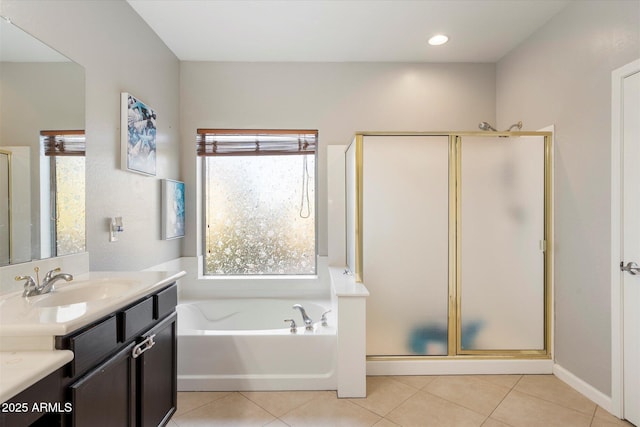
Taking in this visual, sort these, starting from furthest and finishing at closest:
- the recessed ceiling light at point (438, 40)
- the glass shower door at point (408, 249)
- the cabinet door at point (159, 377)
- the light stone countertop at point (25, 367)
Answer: the recessed ceiling light at point (438, 40) → the glass shower door at point (408, 249) → the cabinet door at point (159, 377) → the light stone countertop at point (25, 367)

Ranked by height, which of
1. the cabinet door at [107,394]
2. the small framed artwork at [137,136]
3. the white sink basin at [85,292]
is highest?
the small framed artwork at [137,136]

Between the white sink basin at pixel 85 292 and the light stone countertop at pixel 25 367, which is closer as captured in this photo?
the light stone countertop at pixel 25 367

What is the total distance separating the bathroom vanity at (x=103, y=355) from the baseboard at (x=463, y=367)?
1.50m

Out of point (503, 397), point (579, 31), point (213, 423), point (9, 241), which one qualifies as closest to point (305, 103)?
point (579, 31)

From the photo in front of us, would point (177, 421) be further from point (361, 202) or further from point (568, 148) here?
point (568, 148)

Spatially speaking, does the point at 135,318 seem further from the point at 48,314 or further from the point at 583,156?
the point at 583,156

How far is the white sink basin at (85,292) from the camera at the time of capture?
4.19ft

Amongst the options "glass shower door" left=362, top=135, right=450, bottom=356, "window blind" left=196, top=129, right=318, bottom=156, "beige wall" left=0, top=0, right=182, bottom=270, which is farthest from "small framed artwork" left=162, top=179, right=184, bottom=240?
"glass shower door" left=362, top=135, right=450, bottom=356

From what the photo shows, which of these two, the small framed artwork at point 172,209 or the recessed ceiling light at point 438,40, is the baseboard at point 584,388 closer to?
the recessed ceiling light at point 438,40

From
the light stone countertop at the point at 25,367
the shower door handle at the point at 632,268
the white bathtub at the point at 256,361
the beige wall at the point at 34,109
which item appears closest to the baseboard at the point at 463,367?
the white bathtub at the point at 256,361

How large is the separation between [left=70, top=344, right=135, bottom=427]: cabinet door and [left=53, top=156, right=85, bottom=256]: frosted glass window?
745mm

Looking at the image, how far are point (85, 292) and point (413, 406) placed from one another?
6.37 feet

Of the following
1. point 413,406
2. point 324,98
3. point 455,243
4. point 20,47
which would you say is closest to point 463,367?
point 413,406

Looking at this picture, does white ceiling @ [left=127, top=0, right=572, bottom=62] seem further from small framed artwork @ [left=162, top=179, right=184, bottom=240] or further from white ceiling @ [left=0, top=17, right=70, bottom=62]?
small framed artwork @ [left=162, top=179, right=184, bottom=240]
